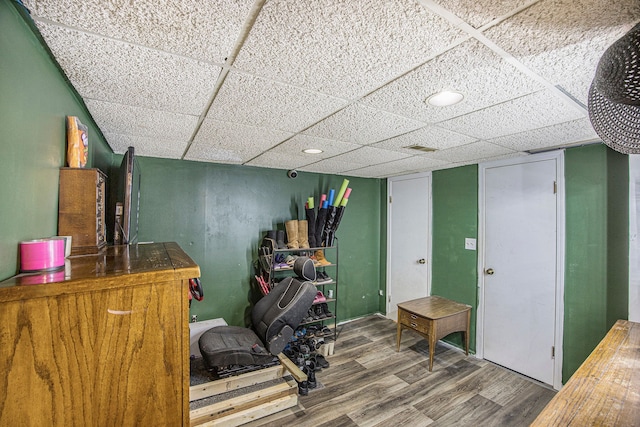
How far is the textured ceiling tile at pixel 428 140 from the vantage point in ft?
6.71

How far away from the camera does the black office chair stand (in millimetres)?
2027

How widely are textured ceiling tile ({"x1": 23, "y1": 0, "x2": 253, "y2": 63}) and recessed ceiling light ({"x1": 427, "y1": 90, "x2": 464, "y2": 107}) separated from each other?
0.99 m

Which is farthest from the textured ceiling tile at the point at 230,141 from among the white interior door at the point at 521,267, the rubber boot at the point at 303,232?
the white interior door at the point at 521,267

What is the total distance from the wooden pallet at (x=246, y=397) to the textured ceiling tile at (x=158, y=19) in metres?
2.19

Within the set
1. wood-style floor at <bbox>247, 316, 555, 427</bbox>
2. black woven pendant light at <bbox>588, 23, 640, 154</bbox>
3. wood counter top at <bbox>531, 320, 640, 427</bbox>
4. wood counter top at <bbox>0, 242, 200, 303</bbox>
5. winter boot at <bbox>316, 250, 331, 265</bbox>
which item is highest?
black woven pendant light at <bbox>588, 23, 640, 154</bbox>

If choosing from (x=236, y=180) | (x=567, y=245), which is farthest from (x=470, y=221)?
(x=236, y=180)

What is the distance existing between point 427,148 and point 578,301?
1911 millimetres

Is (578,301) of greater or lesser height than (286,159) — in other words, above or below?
below

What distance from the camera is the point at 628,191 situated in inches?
86.5

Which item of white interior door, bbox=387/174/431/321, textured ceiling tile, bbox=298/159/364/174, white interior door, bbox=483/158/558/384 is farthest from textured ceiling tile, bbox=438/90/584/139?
white interior door, bbox=387/174/431/321

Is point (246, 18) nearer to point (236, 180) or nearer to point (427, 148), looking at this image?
point (427, 148)

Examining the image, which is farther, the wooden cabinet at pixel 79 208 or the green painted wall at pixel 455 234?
the green painted wall at pixel 455 234

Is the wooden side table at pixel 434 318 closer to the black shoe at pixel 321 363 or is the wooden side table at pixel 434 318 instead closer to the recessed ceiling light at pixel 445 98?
the black shoe at pixel 321 363

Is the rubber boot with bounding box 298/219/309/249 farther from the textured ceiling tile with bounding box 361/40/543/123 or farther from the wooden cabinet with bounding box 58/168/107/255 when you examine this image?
the wooden cabinet with bounding box 58/168/107/255
